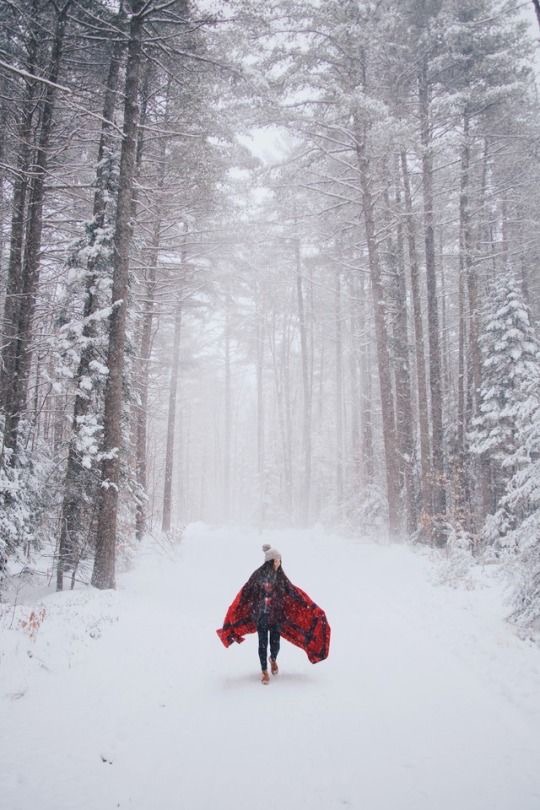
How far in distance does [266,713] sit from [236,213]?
15.7 m

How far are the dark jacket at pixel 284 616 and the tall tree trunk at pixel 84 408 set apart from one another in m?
5.02

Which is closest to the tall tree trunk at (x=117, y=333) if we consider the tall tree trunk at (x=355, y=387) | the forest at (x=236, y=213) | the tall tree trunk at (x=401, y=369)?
the forest at (x=236, y=213)

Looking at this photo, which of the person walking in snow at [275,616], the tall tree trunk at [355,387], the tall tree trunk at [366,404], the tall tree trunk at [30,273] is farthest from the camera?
the tall tree trunk at [355,387]

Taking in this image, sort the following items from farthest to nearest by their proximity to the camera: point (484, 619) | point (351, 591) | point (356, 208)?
point (356, 208) < point (351, 591) < point (484, 619)

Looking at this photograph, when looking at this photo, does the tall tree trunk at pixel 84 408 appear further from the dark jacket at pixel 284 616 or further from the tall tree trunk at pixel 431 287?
the tall tree trunk at pixel 431 287

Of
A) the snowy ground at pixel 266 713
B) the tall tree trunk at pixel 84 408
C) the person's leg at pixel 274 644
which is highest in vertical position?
the tall tree trunk at pixel 84 408

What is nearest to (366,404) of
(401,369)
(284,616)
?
(401,369)

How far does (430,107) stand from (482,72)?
2.00 metres

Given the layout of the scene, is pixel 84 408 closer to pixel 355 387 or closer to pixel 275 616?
pixel 275 616

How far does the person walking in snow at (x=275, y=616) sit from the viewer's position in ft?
20.1

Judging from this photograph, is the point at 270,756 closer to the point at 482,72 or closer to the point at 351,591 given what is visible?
the point at 351,591

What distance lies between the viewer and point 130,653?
6453 millimetres

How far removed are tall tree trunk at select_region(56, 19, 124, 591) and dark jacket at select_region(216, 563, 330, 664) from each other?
502 centimetres

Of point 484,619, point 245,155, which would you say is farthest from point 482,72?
point 484,619
